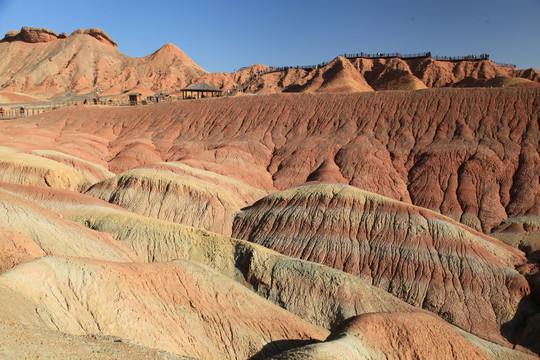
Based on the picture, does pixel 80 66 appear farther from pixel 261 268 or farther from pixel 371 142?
pixel 261 268

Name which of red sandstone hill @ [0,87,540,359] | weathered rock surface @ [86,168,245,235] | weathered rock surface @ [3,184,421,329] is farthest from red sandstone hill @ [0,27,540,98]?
weathered rock surface @ [3,184,421,329]

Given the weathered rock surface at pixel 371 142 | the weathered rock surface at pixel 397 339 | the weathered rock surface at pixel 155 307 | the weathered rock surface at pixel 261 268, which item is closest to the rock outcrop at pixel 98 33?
the weathered rock surface at pixel 371 142

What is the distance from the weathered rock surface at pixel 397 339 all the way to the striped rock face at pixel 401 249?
37.6 feet

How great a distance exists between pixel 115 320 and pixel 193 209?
21488 mm

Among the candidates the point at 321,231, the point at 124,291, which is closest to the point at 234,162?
the point at 321,231

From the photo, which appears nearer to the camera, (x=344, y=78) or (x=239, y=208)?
(x=239, y=208)

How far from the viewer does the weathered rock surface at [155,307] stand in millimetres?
15484

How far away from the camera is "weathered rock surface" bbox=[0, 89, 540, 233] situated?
46.6 meters

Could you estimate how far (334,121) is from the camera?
199ft

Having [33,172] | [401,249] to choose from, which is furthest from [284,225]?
[33,172]

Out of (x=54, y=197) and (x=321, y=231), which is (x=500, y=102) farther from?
(x=54, y=197)

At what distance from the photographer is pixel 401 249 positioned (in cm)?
3166

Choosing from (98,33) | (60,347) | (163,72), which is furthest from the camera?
(98,33)

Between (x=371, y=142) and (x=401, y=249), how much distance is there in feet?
85.1
